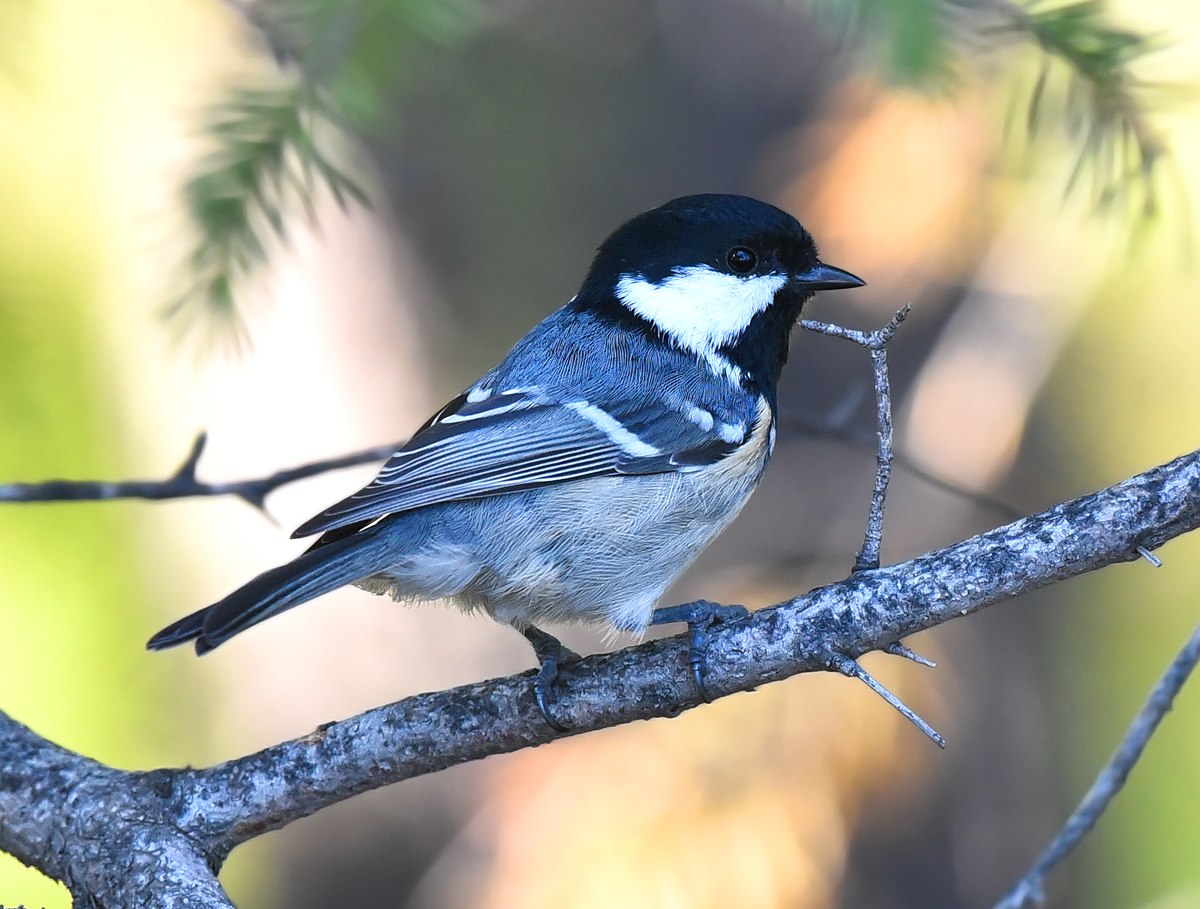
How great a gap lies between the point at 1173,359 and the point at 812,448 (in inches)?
37.0

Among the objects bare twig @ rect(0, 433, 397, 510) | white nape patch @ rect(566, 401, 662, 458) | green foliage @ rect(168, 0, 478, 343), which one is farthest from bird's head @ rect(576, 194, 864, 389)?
green foliage @ rect(168, 0, 478, 343)

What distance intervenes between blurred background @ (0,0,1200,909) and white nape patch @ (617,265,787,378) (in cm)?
25

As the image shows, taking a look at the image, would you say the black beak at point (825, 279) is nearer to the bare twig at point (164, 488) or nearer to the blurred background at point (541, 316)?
the blurred background at point (541, 316)

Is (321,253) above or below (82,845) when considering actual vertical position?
above

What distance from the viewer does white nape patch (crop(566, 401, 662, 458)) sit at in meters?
2.14

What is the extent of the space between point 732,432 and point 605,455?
0.26 metres

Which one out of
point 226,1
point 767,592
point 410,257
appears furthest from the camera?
point 410,257

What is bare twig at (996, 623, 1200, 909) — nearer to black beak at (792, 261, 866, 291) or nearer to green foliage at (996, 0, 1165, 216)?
green foliage at (996, 0, 1165, 216)

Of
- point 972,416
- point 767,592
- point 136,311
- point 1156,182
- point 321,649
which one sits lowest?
point 321,649

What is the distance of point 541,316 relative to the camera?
342 cm

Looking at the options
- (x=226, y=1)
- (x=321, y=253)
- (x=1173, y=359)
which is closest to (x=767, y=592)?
(x=1173, y=359)

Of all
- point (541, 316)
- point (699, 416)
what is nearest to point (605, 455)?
point (699, 416)

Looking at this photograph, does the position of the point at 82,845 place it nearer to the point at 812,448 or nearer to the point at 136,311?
the point at 136,311

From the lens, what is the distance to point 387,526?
205 centimetres
